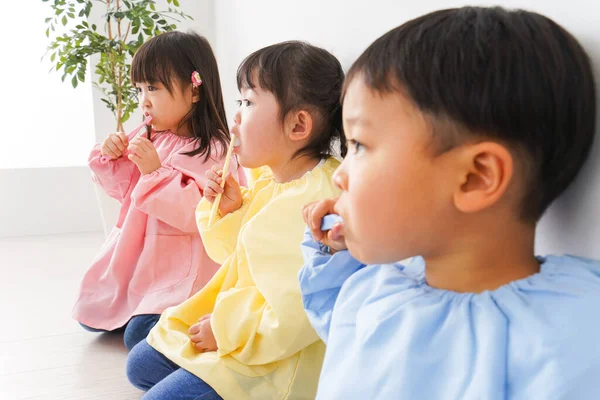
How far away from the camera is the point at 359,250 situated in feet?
1.99

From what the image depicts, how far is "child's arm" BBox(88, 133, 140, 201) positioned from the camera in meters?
1.62

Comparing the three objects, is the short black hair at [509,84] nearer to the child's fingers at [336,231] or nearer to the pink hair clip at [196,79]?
the child's fingers at [336,231]

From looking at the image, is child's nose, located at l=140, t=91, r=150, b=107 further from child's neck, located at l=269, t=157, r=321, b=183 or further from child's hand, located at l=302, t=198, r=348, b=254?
child's hand, located at l=302, t=198, r=348, b=254

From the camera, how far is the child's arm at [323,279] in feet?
2.43

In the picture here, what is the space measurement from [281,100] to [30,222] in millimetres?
2277

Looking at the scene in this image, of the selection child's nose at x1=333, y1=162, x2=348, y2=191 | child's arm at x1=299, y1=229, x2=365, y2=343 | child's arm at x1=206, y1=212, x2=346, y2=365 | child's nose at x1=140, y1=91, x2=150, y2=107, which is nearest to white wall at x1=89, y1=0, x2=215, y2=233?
child's nose at x1=140, y1=91, x2=150, y2=107

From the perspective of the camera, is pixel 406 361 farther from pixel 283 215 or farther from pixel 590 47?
pixel 283 215

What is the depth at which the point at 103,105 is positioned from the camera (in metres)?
2.71

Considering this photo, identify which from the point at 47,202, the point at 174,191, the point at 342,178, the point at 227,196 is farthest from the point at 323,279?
the point at 47,202

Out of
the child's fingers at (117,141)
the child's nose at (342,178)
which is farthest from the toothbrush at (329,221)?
the child's fingers at (117,141)

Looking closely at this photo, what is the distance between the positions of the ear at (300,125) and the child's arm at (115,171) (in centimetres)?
76

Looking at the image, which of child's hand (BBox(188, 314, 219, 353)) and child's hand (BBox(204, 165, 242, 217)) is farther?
child's hand (BBox(204, 165, 242, 217))

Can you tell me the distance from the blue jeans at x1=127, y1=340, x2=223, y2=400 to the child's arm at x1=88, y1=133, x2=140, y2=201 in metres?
0.57

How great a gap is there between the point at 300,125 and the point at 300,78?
8 cm
